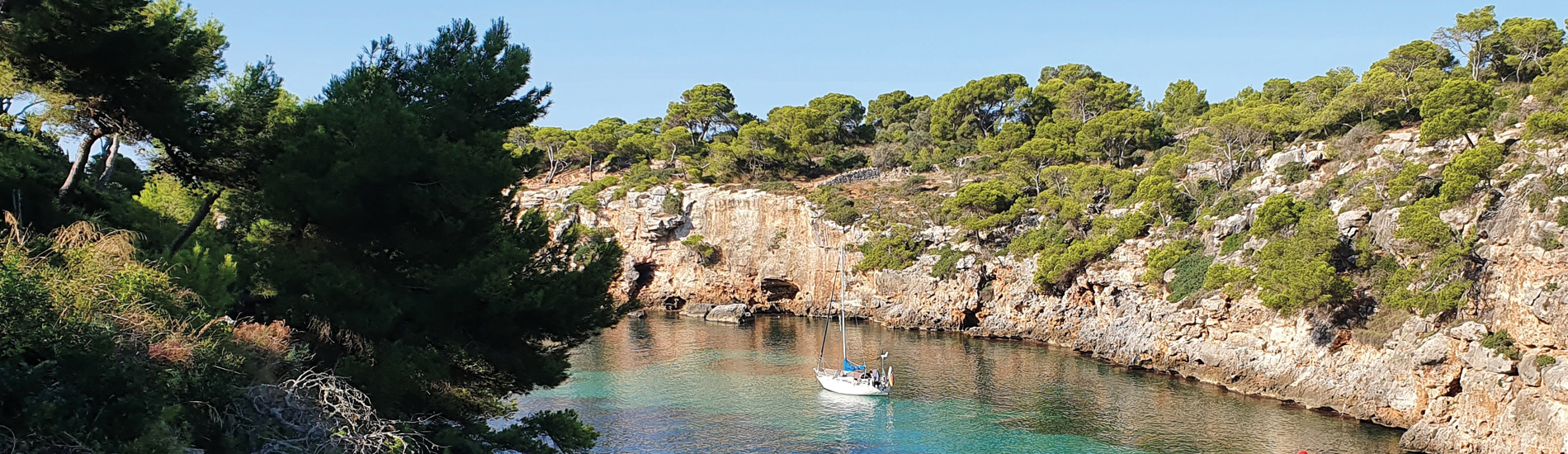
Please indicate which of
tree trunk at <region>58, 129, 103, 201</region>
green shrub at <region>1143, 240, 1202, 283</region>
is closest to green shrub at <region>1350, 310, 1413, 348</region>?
green shrub at <region>1143, 240, 1202, 283</region>

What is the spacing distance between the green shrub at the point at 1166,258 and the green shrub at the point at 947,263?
1053 centimetres

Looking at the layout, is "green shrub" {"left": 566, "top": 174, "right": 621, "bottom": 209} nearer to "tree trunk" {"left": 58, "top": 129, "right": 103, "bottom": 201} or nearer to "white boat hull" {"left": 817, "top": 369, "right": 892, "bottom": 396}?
"white boat hull" {"left": 817, "top": 369, "right": 892, "bottom": 396}

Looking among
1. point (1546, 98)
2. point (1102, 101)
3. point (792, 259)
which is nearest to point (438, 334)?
point (1546, 98)

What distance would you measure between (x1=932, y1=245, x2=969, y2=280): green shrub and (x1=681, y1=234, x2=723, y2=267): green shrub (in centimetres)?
1342

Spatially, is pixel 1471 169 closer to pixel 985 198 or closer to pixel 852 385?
pixel 852 385

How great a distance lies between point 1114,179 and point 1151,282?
32.4 feet

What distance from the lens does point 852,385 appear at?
1072 inches

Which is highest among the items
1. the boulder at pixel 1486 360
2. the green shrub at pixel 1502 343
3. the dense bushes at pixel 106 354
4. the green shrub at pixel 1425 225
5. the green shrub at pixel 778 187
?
the green shrub at pixel 778 187

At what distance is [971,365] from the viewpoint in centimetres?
3259

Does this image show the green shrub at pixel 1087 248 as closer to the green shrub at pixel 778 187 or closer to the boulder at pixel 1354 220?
the boulder at pixel 1354 220

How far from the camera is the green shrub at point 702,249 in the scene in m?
50.3

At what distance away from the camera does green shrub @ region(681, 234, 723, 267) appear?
50344mm

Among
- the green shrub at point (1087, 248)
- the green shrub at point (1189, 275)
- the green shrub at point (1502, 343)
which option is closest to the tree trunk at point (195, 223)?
the green shrub at point (1502, 343)

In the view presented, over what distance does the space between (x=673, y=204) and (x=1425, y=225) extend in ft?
119
